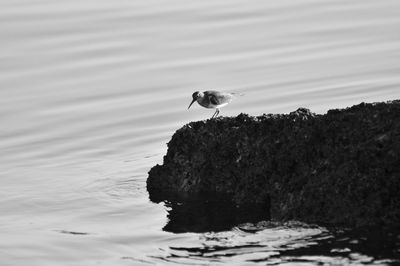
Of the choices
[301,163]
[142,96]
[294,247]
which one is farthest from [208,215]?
[142,96]

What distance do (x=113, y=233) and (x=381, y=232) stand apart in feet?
9.35

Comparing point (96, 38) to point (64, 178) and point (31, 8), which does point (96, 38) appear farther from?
point (64, 178)

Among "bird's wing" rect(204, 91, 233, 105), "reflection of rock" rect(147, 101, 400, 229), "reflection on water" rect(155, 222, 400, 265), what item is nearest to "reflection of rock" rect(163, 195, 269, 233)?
"reflection of rock" rect(147, 101, 400, 229)

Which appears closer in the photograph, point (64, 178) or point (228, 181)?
point (228, 181)

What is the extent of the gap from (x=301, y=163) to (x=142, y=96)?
6759mm

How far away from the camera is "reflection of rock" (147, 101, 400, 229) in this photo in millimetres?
8555

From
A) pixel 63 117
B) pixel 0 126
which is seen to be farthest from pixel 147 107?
pixel 0 126

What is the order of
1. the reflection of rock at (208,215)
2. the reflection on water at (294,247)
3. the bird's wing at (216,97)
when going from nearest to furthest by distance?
the reflection on water at (294,247), the reflection of rock at (208,215), the bird's wing at (216,97)

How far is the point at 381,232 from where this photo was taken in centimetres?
840

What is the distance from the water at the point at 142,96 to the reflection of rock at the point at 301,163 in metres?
0.26

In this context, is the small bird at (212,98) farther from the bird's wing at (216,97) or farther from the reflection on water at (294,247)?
the reflection on water at (294,247)

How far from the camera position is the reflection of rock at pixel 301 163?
8.55 m

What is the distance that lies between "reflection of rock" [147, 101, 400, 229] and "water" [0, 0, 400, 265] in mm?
264

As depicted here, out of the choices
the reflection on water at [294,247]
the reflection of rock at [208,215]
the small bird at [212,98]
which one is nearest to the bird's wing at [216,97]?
→ the small bird at [212,98]
